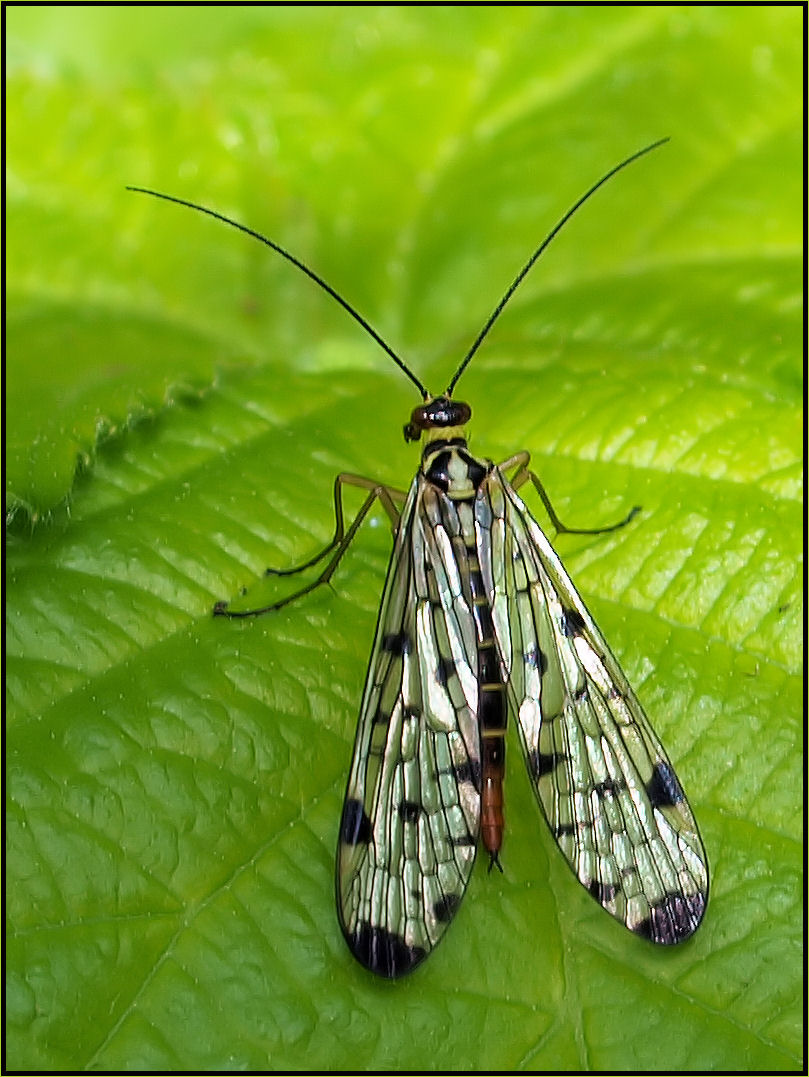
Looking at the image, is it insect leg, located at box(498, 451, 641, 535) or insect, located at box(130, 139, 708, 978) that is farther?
insect leg, located at box(498, 451, 641, 535)

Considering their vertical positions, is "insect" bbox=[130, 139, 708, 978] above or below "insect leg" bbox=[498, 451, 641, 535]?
below

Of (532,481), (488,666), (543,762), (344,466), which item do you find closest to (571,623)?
(488,666)

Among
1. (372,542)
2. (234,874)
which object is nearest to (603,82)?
(372,542)

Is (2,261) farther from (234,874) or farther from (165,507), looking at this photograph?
(234,874)

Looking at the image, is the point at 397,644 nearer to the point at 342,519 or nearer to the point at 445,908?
the point at 342,519

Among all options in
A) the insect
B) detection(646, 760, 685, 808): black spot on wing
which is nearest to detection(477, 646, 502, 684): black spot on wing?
the insect

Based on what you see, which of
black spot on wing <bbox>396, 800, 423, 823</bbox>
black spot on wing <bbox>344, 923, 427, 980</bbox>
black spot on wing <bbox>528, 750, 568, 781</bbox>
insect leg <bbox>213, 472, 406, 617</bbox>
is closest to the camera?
black spot on wing <bbox>344, 923, 427, 980</bbox>

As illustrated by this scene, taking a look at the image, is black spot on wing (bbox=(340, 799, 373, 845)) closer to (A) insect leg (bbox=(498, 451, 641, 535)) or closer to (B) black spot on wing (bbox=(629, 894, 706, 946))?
(B) black spot on wing (bbox=(629, 894, 706, 946))
